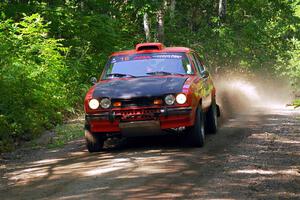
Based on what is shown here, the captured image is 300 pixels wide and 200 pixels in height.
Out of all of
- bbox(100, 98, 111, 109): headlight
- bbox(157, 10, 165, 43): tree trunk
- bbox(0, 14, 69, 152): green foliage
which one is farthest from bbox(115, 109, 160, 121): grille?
bbox(157, 10, 165, 43): tree trunk

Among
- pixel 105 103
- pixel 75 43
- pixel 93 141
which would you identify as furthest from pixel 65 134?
pixel 75 43

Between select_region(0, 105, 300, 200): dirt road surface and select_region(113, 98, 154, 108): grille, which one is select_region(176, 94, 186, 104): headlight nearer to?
select_region(113, 98, 154, 108): grille

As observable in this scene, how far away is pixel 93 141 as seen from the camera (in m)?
9.79

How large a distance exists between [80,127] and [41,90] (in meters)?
1.47

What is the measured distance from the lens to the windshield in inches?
411

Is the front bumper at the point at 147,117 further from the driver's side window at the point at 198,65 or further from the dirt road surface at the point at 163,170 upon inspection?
the driver's side window at the point at 198,65

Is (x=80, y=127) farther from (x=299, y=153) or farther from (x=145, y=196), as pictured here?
(x=145, y=196)

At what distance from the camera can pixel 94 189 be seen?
6.76 metres

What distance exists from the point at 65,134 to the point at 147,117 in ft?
13.4

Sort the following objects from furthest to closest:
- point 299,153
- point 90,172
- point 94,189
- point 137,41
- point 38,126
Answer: point 137,41 → point 38,126 → point 299,153 → point 90,172 → point 94,189

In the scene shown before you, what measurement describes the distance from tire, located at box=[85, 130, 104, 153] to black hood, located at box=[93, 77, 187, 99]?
0.80 metres

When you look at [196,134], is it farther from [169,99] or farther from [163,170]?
[163,170]

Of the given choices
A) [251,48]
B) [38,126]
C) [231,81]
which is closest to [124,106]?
[38,126]

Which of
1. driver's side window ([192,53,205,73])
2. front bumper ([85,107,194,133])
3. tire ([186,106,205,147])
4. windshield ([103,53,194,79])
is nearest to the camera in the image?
front bumper ([85,107,194,133])
